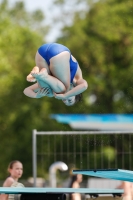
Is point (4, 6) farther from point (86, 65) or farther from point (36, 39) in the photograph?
point (86, 65)

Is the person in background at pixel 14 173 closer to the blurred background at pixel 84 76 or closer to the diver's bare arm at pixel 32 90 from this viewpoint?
the diver's bare arm at pixel 32 90

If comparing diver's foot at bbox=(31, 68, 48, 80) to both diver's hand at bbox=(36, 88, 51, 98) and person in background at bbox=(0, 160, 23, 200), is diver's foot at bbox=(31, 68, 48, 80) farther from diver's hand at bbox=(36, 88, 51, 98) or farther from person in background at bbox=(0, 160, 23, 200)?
person in background at bbox=(0, 160, 23, 200)

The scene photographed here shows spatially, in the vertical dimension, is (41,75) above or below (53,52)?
below

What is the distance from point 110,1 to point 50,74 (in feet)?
110

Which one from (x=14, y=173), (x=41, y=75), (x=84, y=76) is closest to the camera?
(x=41, y=75)

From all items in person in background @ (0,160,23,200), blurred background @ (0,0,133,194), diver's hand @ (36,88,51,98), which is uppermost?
blurred background @ (0,0,133,194)

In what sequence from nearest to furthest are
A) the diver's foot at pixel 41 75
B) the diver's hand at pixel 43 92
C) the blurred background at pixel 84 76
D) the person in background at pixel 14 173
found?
the diver's foot at pixel 41 75 < the diver's hand at pixel 43 92 < the person in background at pixel 14 173 < the blurred background at pixel 84 76

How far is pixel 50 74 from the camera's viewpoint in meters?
10.4

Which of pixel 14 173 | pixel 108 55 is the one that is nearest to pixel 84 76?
pixel 108 55

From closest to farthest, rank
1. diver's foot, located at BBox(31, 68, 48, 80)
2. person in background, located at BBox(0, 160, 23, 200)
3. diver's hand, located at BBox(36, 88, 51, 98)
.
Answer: diver's foot, located at BBox(31, 68, 48, 80), diver's hand, located at BBox(36, 88, 51, 98), person in background, located at BBox(0, 160, 23, 200)

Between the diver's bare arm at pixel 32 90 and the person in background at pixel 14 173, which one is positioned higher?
the diver's bare arm at pixel 32 90

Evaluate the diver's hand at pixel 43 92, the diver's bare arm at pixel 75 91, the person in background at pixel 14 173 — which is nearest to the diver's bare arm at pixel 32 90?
the diver's hand at pixel 43 92

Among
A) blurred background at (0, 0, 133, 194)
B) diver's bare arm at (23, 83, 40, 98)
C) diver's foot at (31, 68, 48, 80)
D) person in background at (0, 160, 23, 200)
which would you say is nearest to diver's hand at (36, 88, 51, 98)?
diver's bare arm at (23, 83, 40, 98)

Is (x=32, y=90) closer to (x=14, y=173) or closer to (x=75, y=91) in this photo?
(x=75, y=91)
